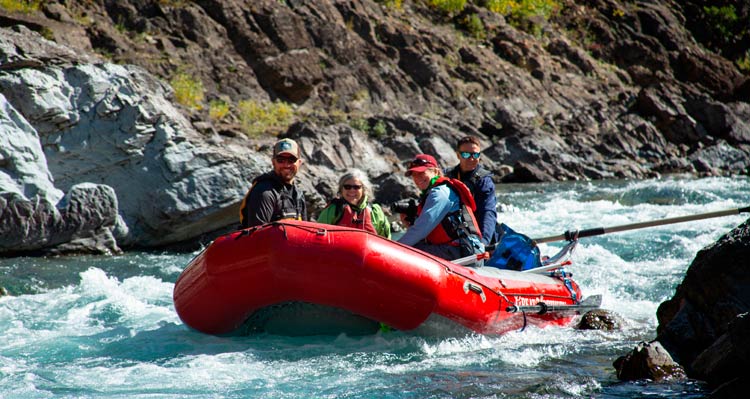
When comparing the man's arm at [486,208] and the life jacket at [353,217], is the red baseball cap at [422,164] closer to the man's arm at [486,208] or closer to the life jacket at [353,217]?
the life jacket at [353,217]

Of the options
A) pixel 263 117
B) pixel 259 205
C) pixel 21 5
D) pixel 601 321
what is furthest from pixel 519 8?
pixel 259 205

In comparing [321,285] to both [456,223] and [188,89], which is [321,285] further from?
[188,89]

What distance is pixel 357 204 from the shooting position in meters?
5.48

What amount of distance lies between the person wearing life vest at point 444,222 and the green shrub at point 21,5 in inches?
443

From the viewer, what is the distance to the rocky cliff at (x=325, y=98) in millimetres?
9141

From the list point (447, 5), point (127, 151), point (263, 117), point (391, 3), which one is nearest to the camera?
point (127, 151)

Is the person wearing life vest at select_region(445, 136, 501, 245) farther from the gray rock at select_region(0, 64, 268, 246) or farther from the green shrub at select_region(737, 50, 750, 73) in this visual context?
the green shrub at select_region(737, 50, 750, 73)

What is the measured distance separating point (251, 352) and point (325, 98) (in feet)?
49.5

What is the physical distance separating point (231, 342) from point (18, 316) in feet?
7.23

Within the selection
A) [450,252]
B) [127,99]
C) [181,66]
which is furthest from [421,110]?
[450,252]

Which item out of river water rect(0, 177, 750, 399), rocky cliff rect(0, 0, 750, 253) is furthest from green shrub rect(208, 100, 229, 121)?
river water rect(0, 177, 750, 399)

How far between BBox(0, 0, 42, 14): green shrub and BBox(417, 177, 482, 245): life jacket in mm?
11421

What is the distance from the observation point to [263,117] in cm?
1697

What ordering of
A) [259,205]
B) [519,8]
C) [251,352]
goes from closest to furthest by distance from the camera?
[251,352], [259,205], [519,8]
